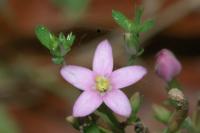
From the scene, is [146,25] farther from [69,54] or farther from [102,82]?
[69,54]

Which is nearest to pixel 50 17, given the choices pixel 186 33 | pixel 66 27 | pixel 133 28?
pixel 66 27

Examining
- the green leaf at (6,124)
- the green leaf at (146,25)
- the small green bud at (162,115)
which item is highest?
the green leaf at (146,25)

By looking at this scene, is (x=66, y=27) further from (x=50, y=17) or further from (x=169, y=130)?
(x=169, y=130)

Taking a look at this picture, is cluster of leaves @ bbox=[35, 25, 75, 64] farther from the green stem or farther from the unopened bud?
the unopened bud

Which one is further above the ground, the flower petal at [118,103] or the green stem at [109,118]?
the flower petal at [118,103]

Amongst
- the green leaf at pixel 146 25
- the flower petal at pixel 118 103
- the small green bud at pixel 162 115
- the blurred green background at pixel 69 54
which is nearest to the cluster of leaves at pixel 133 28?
the green leaf at pixel 146 25

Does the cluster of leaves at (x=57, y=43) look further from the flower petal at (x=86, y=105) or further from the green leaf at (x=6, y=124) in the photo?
the green leaf at (x=6, y=124)

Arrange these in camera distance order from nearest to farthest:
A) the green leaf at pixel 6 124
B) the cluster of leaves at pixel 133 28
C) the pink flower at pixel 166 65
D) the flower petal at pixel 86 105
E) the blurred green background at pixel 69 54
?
1. the flower petal at pixel 86 105
2. the cluster of leaves at pixel 133 28
3. the pink flower at pixel 166 65
4. the green leaf at pixel 6 124
5. the blurred green background at pixel 69 54

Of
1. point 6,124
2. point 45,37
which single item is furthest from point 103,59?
point 6,124
